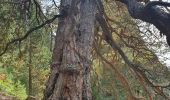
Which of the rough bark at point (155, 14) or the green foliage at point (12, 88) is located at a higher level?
the rough bark at point (155, 14)

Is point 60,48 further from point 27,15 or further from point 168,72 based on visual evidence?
point 168,72

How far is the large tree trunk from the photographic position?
6.07 meters

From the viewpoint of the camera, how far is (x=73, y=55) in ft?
20.6

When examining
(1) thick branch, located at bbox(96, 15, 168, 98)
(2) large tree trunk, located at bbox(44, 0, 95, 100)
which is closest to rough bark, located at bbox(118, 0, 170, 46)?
(2) large tree trunk, located at bbox(44, 0, 95, 100)

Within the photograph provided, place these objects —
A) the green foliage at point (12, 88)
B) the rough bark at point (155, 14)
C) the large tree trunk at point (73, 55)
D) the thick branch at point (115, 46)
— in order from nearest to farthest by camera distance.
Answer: the rough bark at point (155, 14)
the large tree trunk at point (73, 55)
the thick branch at point (115, 46)
the green foliage at point (12, 88)

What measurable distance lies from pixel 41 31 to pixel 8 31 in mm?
870

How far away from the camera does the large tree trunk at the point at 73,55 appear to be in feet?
19.9

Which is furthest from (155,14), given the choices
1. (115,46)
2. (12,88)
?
(12,88)

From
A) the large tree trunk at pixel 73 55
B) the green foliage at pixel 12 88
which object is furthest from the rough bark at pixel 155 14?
the green foliage at pixel 12 88

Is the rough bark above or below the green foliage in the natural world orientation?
above

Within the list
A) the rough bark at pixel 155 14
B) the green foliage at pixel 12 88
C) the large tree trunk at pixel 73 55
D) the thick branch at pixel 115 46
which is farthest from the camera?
the green foliage at pixel 12 88

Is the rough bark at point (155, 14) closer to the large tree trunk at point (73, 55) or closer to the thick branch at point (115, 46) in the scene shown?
the large tree trunk at point (73, 55)

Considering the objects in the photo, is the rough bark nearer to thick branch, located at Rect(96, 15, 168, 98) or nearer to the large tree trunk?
the large tree trunk

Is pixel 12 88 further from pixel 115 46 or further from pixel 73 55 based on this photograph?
pixel 73 55
